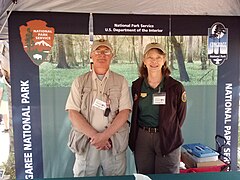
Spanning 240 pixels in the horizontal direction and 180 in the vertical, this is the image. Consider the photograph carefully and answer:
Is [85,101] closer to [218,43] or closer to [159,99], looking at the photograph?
[159,99]

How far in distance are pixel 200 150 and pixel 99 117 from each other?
1176 mm

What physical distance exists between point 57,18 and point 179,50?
1.22m

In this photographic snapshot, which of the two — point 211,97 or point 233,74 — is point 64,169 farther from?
point 233,74

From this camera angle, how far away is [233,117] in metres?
Result: 3.27

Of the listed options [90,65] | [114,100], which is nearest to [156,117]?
[114,100]

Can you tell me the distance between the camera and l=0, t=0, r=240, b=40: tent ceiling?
9.14 feet

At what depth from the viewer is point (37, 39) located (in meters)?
2.90

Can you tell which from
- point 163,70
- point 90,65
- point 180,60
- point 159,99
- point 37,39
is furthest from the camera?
point 180,60

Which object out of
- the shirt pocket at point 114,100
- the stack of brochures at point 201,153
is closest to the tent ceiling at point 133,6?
the shirt pocket at point 114,100

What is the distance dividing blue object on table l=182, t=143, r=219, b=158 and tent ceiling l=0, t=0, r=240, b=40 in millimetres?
1307

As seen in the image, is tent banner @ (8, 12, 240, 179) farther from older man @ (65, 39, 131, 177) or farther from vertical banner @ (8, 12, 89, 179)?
older man @ (65, 39, 131, 177)

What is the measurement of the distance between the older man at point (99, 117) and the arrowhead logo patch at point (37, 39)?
675 millimetres

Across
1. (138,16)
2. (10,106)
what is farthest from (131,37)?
(10,106)

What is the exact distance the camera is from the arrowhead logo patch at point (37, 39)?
2.86 meters
